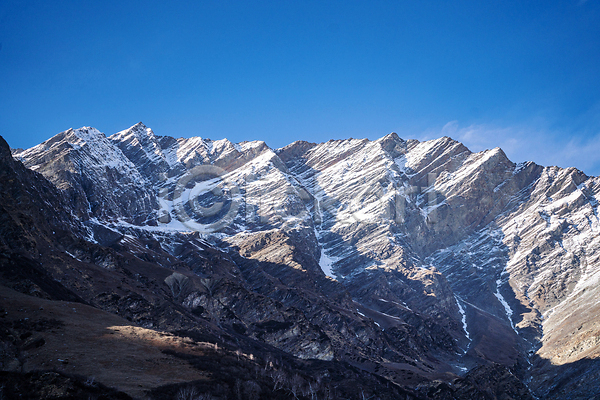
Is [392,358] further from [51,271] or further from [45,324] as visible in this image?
[45,324]

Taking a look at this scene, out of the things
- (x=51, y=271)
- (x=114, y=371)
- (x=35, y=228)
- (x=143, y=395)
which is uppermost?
(x=35, y=228)

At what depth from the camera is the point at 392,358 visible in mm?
172000

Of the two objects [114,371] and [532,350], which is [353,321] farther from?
[114,371]

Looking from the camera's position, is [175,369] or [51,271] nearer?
[175,369]

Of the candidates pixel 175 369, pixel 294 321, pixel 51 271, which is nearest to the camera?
pixel 175 369

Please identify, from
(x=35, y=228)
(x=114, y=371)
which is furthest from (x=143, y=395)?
(x=35, y=228)

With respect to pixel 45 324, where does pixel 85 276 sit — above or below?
above

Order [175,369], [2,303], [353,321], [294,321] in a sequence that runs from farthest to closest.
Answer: [353,321] → [294,321] → [2,303] → [175,369]

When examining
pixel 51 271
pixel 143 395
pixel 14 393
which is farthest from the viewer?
pixel 51 271

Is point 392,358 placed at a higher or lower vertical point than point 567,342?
higher

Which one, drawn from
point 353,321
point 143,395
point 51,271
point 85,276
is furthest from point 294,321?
point 143,395

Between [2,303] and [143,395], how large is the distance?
103 ft

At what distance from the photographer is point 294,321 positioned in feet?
517

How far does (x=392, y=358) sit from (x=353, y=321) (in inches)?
960
